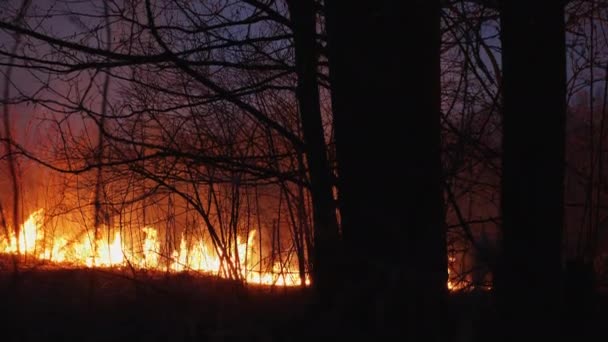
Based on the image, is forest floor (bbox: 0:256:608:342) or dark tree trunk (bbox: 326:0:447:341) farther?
dark tree trunk (bbox: 326:0:447:341)

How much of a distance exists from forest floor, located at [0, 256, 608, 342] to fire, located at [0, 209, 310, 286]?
0.74 feet

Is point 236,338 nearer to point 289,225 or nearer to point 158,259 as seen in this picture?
point 289,225

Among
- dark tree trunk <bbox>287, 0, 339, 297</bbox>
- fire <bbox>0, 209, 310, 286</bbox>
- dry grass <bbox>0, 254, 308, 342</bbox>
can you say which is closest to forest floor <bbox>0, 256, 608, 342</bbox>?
dry grass <bbox>0, 254, 308, 342</bbox>

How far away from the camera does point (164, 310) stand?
5711 millimetres

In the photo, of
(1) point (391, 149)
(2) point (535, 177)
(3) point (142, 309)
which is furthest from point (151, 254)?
(2) point (535, 177)

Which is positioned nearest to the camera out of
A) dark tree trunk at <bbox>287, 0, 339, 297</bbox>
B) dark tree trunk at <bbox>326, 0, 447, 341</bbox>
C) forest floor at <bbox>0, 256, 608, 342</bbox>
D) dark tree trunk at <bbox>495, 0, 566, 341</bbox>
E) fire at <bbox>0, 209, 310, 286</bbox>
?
dark tree trunk at <bbox>495, 0, 566, 341</bbox>

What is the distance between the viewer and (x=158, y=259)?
7.92m

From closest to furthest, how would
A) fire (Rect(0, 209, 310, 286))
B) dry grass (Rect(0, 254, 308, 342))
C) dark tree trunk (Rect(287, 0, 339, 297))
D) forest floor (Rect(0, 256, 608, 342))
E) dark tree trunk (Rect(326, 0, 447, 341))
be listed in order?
forest floor (Rect(0, 256, 608, 342)) → dark tree trunk (Rect(326, 0, 447, 341)) → dry grass (Rect(0, 254, 308, 342)) → dark tree trunk (Rect(287, 0, 339, 297)) → fire (Rect(0, 209, 310, 286))

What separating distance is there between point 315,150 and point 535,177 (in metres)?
2.03

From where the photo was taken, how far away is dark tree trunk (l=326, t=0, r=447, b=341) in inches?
191

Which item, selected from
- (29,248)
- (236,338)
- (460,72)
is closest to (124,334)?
(236,338)

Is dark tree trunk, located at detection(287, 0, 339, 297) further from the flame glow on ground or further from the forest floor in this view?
the flame glow on ground

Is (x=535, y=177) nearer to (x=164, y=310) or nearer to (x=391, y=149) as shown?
(x=391, y=149)

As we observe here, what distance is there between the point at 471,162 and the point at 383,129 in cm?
161
